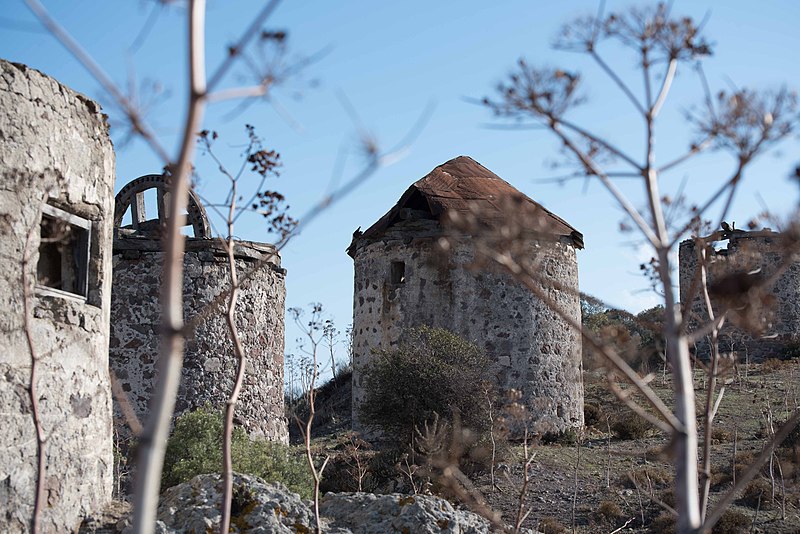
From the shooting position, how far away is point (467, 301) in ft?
56.0

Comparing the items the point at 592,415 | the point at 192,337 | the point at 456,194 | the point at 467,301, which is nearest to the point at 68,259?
the point at 192,337

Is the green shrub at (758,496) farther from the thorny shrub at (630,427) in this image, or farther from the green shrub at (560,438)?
the green shrub at (560,438)

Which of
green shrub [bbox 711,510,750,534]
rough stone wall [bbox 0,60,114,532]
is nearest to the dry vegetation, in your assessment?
green shrub [bbox 711,510,750,534]

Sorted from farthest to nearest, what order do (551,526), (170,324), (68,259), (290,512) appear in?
1. (551,526)
2. (68,259)
3. (290,512)
4. (170,324)

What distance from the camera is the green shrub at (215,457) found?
353 inches

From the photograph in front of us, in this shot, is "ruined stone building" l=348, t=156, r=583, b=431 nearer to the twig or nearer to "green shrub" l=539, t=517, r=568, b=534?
"green shrub" l=539, t=517, r=568, b=534

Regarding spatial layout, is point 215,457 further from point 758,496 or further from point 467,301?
point 467,301

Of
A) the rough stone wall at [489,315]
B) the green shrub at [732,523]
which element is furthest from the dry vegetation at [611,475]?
the rough stone wall at [489,315]

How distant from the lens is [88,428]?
6.29m

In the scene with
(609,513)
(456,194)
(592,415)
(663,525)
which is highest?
(456,194)

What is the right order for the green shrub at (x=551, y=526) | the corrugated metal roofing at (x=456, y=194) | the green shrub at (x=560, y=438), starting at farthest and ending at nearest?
1. the corrugated metal roofing at (x=456, y=194)
2. the green shrub at (x=560, y=438)
3. the green shrub at (x=551, y=526)

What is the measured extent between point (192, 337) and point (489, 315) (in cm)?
683

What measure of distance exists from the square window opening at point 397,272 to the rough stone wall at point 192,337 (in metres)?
5.56

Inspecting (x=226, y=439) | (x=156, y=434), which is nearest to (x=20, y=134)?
(x=226, y=439)
